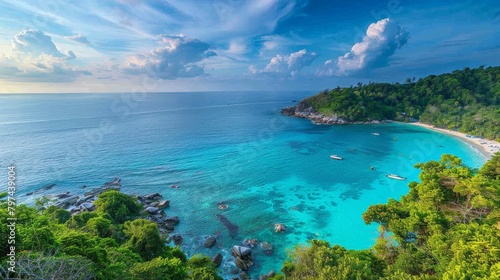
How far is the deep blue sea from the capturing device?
29406 millimetres

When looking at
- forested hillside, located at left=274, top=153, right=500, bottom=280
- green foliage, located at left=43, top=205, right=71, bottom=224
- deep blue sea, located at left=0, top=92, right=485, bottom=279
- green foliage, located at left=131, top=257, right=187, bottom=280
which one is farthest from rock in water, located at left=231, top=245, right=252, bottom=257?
green foliage, located at left=43, top=205, right=71, bottom=224

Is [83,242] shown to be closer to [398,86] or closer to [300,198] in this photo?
[300,198]

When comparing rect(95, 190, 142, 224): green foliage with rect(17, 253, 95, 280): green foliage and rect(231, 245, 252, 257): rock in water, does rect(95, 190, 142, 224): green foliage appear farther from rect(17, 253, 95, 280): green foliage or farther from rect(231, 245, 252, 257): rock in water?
rect(17, 253, 95, 280): green foliage

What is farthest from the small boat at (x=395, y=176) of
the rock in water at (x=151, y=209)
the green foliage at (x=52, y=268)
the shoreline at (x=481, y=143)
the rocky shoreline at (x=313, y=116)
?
the rocky shoreline at (x=313, y=116)

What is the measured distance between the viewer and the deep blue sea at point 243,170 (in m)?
29.4

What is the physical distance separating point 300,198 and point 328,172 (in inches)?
520

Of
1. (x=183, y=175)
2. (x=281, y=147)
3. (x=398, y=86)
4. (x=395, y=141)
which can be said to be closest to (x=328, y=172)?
(x=281, y=147)

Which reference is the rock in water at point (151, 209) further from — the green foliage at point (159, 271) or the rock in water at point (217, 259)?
the green foliage at point (159, 271)

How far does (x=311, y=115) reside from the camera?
11125cm

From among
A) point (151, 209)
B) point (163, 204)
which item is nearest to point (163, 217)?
point (151, 209)

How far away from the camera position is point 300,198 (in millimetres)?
37562

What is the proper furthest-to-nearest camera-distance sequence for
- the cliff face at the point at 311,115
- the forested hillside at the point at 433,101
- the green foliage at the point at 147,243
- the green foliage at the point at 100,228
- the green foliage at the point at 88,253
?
the cliff face at the point at 311,115 < the forested hillside at the point at 433,101 < the green foliage at the point at 100,228 < the green foliage at the point at 147,243 < the green foliage at the point at 88,253

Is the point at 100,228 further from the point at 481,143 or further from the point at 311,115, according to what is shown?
the point at 311,115

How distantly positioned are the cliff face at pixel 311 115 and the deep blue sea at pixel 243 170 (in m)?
20.3
